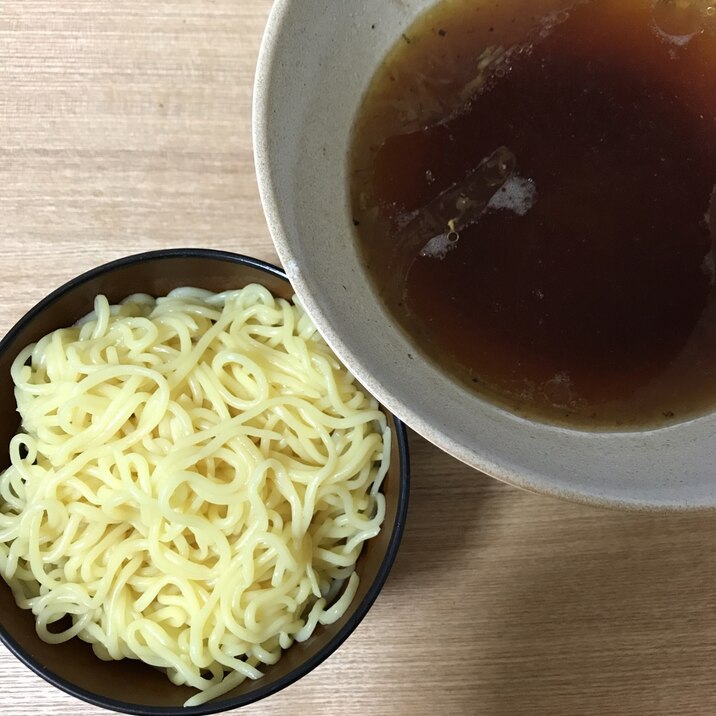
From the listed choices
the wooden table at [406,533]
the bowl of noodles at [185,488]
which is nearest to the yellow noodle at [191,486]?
the bowl of noodles at [185,488]

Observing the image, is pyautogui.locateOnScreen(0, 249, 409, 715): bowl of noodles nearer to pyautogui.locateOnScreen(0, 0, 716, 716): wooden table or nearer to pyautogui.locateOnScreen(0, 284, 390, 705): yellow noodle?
pyautogui.locateOnScreen(0, 284, 390, 705): yellow noodle

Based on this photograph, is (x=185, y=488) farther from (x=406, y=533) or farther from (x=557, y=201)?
(x=557, y=201)

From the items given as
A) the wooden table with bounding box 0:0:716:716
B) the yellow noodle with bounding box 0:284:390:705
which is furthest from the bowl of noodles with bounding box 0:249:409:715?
the wooden table with bounding box 0:0:716:716

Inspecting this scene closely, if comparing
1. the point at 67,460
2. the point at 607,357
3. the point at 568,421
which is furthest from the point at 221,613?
the point at 607,357

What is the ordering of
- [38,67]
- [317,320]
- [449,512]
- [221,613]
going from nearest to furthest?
[317,320], [221,613], [449,512], [38,67]

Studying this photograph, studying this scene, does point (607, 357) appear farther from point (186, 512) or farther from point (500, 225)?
point (186, 512)

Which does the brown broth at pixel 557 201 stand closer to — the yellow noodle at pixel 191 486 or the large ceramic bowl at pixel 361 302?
the large ceramic bowl at pixel 361 302
